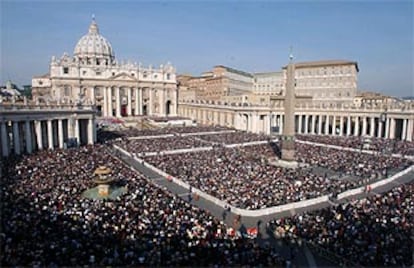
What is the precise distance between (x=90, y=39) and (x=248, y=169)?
88.1 m

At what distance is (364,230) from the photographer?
618 inches

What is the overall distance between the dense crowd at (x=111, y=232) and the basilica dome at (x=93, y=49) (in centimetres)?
8346

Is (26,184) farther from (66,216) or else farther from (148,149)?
(148,149)

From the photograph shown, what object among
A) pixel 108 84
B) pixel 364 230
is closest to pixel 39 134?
pixel 364 230

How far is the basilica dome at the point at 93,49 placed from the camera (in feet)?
326

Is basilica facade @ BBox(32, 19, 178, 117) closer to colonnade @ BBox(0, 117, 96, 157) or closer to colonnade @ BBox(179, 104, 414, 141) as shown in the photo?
colonnade @ BBox(179, 104, 414, 141)

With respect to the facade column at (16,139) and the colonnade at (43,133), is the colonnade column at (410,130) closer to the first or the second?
the colonnade at (43,133)

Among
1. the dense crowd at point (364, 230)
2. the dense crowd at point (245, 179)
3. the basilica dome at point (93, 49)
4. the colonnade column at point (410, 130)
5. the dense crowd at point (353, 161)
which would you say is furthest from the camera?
the basilica dome at point (93, 49)

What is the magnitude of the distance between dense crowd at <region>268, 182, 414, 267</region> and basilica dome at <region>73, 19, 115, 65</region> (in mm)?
92899

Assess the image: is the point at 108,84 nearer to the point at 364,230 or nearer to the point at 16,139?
the point at 16,139

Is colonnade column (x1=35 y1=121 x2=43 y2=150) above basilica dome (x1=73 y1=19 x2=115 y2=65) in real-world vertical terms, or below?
below

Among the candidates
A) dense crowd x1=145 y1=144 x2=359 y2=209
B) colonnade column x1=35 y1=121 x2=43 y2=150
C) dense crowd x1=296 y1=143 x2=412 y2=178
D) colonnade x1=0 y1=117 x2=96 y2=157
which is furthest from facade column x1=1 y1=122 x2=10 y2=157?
dense crowd x1=296 y1=143 x2=412 y2=178

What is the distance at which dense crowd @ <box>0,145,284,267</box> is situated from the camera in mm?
12547

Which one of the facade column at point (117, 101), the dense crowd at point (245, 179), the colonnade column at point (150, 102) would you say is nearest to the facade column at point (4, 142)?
the dense crowd at point (245, 179)
